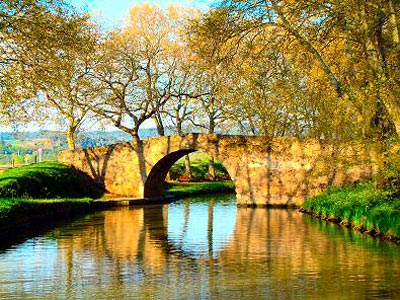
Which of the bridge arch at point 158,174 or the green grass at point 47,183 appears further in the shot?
the bridge arch at point 158,174

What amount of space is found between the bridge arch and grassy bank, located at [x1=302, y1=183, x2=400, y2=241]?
45.3 ft

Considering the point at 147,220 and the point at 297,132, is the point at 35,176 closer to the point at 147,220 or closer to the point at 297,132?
the point at 147,220

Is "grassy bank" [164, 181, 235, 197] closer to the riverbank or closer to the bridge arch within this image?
the riverbank

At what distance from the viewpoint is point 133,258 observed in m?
18.6

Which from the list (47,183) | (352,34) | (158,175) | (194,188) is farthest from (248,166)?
(352,34)

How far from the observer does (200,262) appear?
58.1 ft

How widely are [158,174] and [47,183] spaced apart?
9806mm

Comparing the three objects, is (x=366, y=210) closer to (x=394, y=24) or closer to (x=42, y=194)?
(x=394, y=24)

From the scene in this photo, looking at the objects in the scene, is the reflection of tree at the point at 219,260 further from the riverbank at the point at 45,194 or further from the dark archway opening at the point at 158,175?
the dark archway opening at the point at 158,175

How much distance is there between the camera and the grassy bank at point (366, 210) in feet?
70.2

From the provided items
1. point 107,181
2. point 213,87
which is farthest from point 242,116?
point 107,181

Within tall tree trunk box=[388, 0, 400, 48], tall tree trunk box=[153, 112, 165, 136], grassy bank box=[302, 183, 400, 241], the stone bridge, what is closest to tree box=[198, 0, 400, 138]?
tall tree trunk box=[388, 0, 400, 48]

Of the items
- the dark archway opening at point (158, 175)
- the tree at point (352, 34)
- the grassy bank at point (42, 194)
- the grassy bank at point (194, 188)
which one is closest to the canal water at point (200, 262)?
the grassy bank at point (42, 194)

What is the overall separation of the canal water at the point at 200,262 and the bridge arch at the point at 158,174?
576 inches
